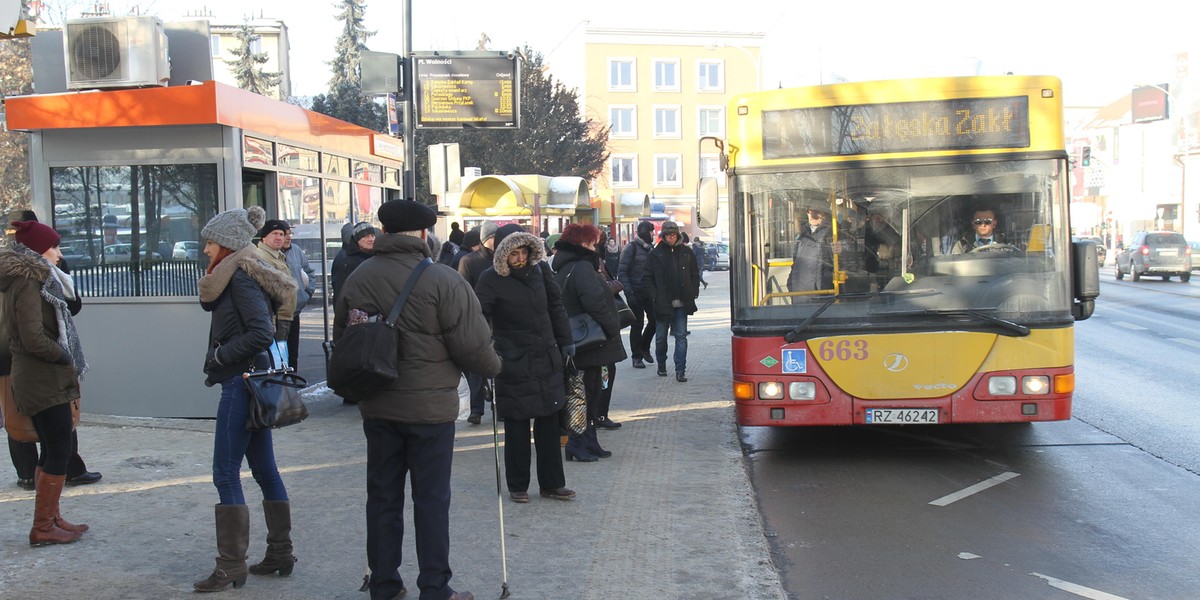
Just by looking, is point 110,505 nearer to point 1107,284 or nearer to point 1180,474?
point 1180,474

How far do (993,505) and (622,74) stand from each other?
223 feet

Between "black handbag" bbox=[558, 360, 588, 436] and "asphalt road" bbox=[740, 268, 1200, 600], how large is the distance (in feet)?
4.39

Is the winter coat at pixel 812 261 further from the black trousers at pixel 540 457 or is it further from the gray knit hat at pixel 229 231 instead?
the gray knit hat at pixel 229 231

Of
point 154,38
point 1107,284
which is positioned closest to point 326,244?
point 154,38

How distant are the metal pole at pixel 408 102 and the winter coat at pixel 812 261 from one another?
5352mm

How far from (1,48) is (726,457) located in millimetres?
23169

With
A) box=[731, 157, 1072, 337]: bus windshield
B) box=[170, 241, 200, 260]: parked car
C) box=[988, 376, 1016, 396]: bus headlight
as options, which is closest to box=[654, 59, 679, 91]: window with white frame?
box=[170, 241, 200, 260]: parked car

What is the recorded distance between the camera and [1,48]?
2516 cm

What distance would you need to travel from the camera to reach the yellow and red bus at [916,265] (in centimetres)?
776

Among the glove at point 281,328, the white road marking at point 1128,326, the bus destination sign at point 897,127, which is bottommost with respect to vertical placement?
the white road marking at point 1128,326

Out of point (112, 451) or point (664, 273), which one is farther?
point (664, 273)

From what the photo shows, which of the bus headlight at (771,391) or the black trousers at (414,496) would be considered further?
the bus headlight at (771,391)

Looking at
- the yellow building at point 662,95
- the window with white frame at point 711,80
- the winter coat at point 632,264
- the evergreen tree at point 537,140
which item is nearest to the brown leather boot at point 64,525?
the winter coat at point 632,264

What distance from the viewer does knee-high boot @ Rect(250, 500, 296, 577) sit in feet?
17.4
